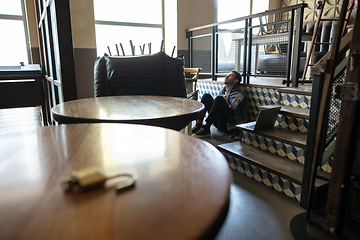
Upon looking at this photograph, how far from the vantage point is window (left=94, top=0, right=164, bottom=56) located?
5.48 meters

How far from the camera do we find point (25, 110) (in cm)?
231

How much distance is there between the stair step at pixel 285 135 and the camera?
7.71 ft

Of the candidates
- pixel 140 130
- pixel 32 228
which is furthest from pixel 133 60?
pixel 32 228

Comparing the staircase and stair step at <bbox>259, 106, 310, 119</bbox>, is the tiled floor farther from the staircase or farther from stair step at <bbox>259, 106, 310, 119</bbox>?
stair step at <bbox>259, 106, 310, 119</bbox>

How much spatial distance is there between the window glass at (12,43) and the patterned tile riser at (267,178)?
14.6 feet

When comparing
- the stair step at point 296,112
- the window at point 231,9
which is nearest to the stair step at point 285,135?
the stair step at point 296,112

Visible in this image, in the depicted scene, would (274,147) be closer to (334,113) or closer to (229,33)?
(334,113)

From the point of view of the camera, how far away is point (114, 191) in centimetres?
45

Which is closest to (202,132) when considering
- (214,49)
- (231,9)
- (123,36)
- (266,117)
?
(266,117)

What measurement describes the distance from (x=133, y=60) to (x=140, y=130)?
5.66ft

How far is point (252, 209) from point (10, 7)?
5.36 m

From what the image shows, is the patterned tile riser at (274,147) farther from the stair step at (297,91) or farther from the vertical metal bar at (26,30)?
the vertical metal bar at (26,30)

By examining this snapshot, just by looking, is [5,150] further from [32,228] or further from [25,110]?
[25,110]

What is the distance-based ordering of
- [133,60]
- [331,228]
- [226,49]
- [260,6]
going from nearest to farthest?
[331,228]
[133,60]
[226,49]
[260,6]
